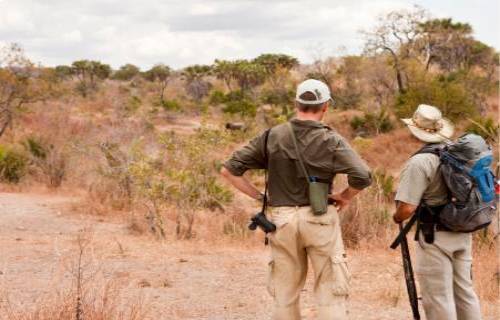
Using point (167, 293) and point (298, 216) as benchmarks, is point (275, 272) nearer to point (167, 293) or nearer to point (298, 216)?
point (298, 216)

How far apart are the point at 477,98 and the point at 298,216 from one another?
23588 mm

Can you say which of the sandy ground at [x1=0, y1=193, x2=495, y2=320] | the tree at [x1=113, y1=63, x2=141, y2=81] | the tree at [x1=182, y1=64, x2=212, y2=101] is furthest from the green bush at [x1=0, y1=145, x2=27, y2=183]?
the tree at [x1=113, y1=63, x2=141, y2=81]

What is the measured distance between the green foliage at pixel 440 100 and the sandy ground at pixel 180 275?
48.6 feet

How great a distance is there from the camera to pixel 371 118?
24.2 metres

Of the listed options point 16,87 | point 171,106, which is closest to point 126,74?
point 171,106

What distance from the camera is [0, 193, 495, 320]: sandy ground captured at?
19.0ft

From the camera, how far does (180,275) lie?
704cm

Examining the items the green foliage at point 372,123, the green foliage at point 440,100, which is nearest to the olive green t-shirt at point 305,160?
the green foliage at point 440,100

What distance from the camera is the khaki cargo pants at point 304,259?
12.7ft

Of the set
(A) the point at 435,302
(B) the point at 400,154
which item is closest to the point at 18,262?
(A) the point at 435,302

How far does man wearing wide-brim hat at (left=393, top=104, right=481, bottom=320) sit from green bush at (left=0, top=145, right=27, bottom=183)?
12673mm

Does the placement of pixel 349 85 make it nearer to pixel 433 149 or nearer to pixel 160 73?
pixel 160 73

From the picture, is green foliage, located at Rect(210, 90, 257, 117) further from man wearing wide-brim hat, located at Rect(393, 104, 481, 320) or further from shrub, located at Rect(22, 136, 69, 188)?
man wearing wide-brim hat, located at Rect(393, 104, 481, 320)

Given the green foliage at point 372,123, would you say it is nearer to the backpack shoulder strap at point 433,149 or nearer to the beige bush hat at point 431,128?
the beige bush hat at point 431,128
